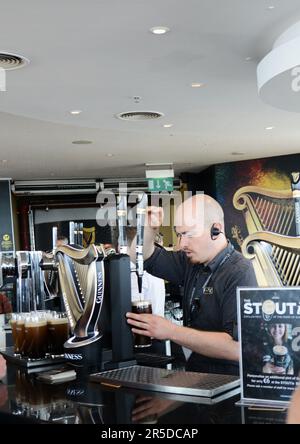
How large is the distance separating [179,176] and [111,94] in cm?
799

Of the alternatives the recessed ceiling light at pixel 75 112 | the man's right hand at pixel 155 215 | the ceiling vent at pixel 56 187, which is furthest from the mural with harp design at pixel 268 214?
the man's right hand at pixel 155 215

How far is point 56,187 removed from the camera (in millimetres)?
13430

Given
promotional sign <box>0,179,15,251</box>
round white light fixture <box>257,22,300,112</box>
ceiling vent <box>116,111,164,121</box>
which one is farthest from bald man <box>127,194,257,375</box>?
promotional sign <box>0,179,15,251</box>

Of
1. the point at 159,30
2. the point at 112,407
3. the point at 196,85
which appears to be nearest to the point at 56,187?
the point at 196,85

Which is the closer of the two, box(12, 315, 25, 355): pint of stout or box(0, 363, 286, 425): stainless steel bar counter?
box(0, 363, 286, 425): stainless steel bar counter

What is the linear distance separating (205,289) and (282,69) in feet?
8.35

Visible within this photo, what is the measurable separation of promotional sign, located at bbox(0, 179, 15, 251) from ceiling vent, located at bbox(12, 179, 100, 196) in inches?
18.7

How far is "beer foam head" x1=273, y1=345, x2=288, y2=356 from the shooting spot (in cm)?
143

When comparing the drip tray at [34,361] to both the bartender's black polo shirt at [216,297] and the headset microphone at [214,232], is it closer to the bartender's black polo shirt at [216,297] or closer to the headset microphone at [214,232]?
the bartender's black polo shirt at [216,297]

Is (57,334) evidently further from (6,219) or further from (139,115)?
(6,219)

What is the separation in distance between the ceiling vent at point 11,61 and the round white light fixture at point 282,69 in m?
1.89

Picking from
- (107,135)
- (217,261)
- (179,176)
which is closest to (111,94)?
(107,135)

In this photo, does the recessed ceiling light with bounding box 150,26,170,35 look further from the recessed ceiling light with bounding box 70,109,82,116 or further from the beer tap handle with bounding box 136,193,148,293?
the recessed ceiling light with bounding box 70,109,82,116

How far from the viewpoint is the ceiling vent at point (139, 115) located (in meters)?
6.76
